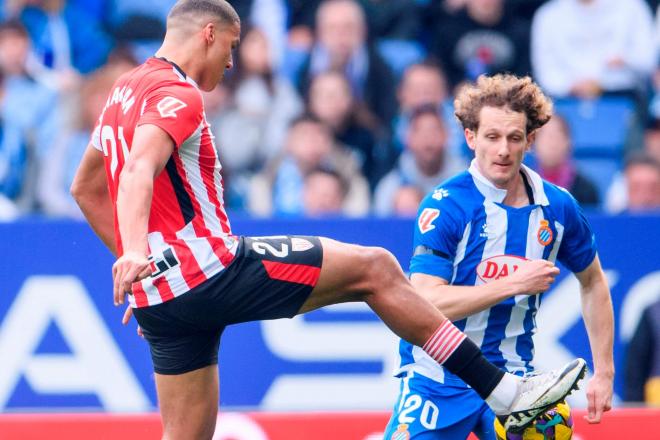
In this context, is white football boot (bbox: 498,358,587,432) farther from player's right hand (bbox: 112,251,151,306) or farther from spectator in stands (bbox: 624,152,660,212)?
spectator in stands (bbox: 624,152,660,212)

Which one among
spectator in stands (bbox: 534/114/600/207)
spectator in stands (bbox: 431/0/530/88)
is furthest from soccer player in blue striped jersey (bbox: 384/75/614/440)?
spectator in stands (bbox: 431/0/530/88)

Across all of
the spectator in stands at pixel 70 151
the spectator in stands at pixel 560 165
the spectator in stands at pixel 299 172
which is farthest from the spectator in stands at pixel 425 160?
the spectator in stands at pixel 70 151

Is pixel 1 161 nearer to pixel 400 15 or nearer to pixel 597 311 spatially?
pixel 400 15

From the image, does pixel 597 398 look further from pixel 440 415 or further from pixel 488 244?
pixel 488 244

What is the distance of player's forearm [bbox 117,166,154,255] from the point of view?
4.33 m

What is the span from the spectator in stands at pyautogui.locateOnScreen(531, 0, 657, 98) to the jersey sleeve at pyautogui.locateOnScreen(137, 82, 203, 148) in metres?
6.05

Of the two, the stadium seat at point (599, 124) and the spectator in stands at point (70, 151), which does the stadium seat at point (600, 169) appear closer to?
the stadium seat at point (599, 124)

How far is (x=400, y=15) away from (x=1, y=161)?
135 inches

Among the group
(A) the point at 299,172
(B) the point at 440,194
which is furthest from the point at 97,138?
(A) the point at 299,172

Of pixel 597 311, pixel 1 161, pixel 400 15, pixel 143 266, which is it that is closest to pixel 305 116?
pixel 400 15

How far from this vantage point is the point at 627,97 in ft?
33.4

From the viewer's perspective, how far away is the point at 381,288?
15.6 feet

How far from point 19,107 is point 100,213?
15.9ft

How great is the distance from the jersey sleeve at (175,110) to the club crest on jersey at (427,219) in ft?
3.36
